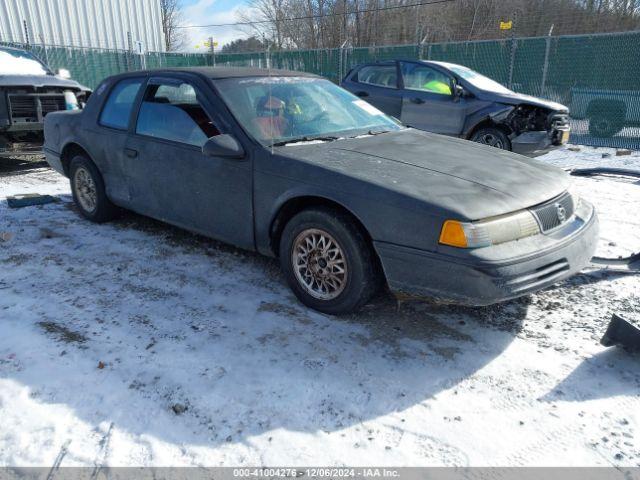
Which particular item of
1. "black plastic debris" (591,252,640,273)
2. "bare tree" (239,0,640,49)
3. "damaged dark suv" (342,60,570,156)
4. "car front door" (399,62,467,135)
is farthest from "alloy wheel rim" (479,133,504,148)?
"bare tree" (239,0,640,49)

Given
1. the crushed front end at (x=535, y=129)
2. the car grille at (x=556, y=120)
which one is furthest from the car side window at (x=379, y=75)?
the car grille at (x=556, y=120)

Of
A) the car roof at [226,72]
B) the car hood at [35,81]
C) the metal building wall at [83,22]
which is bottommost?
the car hood at [35,81]

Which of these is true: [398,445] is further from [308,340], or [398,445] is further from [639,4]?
[639,4]

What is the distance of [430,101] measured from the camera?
8.50 metres

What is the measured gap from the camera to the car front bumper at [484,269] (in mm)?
2578

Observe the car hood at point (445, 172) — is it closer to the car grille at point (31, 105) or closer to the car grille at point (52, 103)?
the car grille at point (31, 105)

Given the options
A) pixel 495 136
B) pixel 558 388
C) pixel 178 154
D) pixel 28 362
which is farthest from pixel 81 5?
pixel 558 388

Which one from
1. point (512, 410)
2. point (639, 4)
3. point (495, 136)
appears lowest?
point (512, 410)

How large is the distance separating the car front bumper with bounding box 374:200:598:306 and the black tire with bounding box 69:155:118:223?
318 cm

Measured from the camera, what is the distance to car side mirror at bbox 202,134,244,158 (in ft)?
11.0

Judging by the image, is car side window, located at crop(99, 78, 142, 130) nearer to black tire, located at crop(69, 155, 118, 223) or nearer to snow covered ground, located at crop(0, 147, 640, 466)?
black tire, located at crop(69, 155, 118, 223)

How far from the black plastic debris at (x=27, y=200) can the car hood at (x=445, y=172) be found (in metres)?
3.86

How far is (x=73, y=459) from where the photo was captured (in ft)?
6.66

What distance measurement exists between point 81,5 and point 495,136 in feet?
68.7
